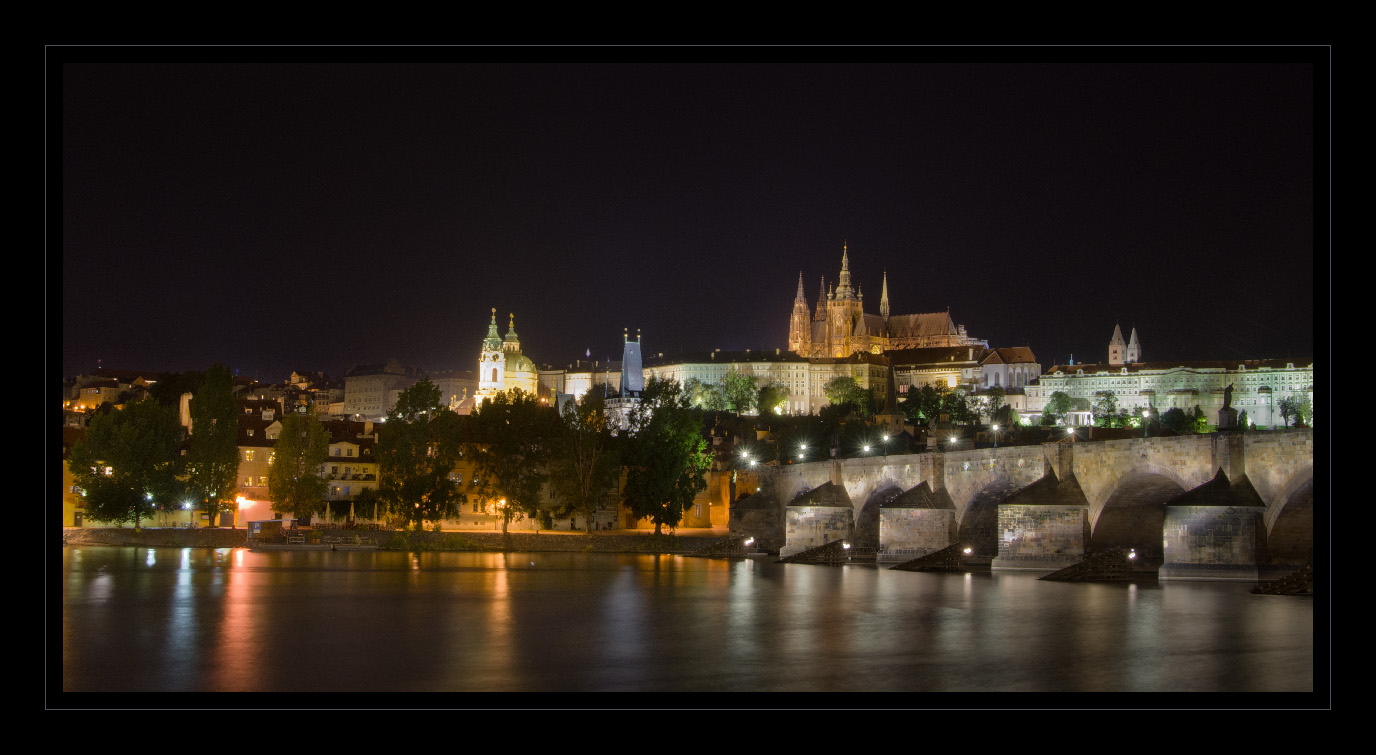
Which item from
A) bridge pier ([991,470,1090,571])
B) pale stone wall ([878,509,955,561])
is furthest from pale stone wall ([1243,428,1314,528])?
pale stone wall ([878,509,955,561])

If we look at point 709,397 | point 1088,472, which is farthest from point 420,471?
point 709,397

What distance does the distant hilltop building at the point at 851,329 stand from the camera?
170 metres

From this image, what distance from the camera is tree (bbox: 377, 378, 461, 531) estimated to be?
153 feet

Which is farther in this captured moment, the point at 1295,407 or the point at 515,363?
the point at 515,363

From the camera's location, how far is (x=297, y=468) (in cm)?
4931

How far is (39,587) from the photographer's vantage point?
11.2 meters

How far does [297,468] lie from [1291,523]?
36.4 m

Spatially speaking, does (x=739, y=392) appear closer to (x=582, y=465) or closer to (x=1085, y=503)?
(x=582, y=465)

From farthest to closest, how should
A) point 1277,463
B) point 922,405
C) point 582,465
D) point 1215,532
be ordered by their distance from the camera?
point 922,405 → point 582,465 → point 1215,532 → point 1277,463

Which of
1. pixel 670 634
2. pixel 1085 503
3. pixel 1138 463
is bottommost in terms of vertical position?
pixel 670 634

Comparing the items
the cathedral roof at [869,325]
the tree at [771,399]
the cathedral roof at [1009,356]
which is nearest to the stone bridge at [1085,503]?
the tree at [771,399]
